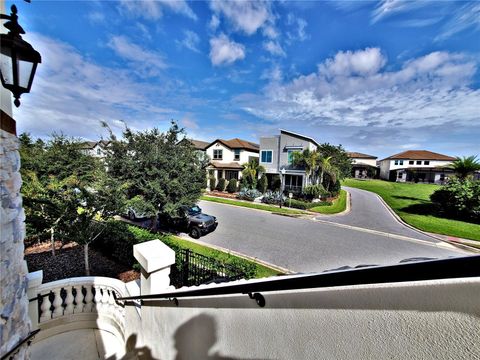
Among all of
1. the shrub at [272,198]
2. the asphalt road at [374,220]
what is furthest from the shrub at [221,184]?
the asphalt road at [374,220]

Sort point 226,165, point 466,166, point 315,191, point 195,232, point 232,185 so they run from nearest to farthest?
point 195,232
point 466,166
point 315,191
point 232,185
point 226,165

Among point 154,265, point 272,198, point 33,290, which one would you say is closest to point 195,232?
point 33,290

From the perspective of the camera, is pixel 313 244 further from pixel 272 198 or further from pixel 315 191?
pixel 315 191

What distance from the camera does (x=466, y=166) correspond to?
1772 cm

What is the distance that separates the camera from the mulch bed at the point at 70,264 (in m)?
7.70

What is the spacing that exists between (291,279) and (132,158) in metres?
11.3

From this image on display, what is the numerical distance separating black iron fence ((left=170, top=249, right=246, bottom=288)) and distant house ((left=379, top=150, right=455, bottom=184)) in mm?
49035

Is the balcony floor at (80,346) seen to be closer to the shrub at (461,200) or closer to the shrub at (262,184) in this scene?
the shrub at (461,200)

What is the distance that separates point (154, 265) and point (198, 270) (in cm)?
335

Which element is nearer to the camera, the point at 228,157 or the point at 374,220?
the point at 374,220

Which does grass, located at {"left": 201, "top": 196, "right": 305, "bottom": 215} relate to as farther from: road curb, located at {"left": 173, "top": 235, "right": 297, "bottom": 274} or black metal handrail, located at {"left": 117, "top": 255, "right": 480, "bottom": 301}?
black metal handrail, located at {"left": 117, "top": 255, "right": 480, "bottom": 301}

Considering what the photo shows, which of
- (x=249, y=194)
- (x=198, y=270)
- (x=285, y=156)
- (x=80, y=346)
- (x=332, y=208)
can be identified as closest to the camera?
(x=80, y=346)

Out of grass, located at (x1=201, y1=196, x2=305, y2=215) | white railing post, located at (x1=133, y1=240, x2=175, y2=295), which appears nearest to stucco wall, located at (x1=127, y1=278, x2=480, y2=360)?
white railing post, located at (x1=133, y1=240, x2=175, y2=295)

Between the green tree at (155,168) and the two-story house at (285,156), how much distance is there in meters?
14.7
